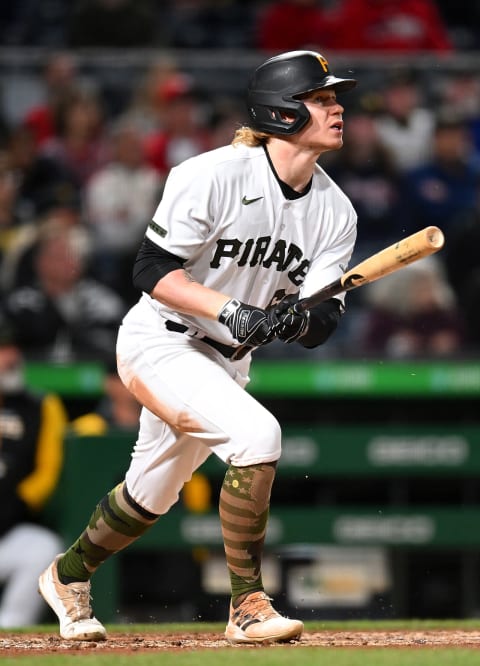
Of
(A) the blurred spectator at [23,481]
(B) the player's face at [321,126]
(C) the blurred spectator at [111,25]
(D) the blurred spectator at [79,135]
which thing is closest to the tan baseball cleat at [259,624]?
(B) the player's face at [321,126]

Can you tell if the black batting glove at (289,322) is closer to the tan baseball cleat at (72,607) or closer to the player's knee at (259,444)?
the player's knee at (259,444)

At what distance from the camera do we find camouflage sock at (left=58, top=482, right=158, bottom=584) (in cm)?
445

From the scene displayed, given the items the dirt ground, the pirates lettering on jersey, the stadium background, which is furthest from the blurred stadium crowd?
the pirates lettering on jersey

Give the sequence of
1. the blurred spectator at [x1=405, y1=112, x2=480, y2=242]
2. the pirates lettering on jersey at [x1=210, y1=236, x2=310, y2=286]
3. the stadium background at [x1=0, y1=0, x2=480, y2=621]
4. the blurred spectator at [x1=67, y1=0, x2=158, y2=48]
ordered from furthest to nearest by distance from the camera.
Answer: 1. the blurred spectator at [x1=67, y1=0, x2=158, y2=48]
2. the blurred spectator at [x1=405, y1=112, x2=480, y2=242]
3. the stadium background at [x1=0, y1=0, x2=480, y2=621]
4. the pirates lettering on jersey at [x1=210, y1=236, x2=310, y2=286]

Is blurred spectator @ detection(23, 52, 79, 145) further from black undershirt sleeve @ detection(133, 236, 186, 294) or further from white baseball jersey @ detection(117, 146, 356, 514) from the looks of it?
black undershirt sleeve @ detection(133, 236, 186, 294)

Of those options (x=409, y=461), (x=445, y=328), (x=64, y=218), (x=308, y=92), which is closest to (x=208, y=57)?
(x=64, y=218)

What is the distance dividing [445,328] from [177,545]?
6.20ft

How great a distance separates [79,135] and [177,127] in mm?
591

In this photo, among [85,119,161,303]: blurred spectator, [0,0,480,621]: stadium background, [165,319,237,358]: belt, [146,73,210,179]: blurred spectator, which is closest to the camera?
[165,319,237,358]: belt

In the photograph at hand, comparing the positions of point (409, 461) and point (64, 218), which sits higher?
point (64, 218)

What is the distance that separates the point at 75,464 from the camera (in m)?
6.79

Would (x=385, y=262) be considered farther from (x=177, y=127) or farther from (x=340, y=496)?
(x=177, y=127)

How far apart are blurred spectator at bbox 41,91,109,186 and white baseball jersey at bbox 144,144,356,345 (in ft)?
12.4

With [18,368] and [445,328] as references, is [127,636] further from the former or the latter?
[445,328]
